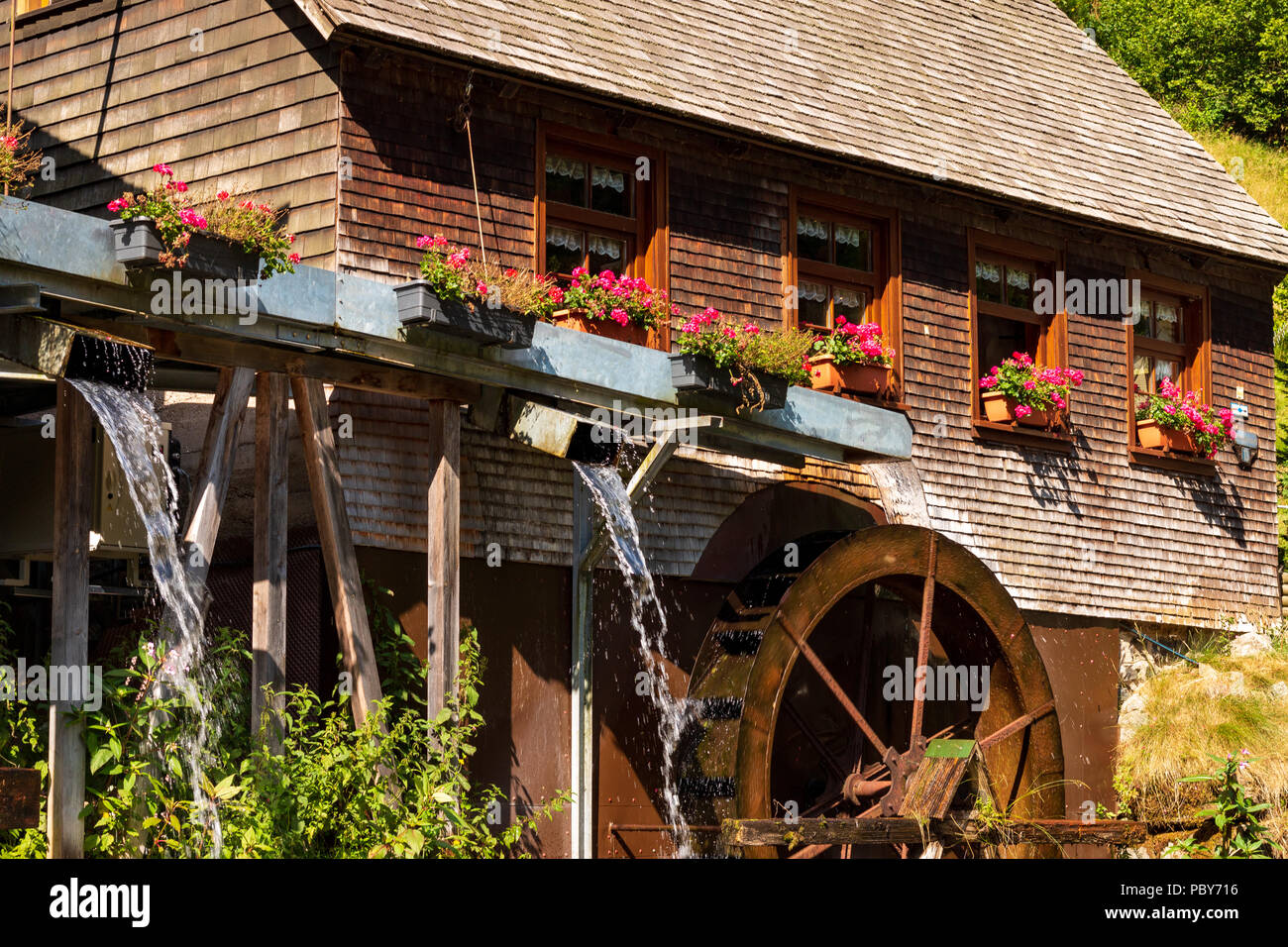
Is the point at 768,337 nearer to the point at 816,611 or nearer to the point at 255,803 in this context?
the point at 816,611

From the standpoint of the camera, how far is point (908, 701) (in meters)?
13.7

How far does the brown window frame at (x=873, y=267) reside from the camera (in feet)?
43.2

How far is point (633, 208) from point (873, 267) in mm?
2245

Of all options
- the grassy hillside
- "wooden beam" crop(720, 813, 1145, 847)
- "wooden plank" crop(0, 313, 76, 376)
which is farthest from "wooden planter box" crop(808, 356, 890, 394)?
the grassy hillside

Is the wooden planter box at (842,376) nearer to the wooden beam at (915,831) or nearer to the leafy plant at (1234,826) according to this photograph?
the wooden beam at (915,831)

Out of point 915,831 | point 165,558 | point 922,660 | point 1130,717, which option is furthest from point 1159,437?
point 165,558

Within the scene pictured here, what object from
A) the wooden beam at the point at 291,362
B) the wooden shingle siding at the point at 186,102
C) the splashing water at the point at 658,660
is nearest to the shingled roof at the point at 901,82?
the wooden shingle siding at the point at 186,102

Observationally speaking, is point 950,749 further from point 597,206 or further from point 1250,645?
point 1250,645

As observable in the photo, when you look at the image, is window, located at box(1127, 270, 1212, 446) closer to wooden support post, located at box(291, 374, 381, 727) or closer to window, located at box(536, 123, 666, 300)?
window, located at box(536, 123, 666, 300)

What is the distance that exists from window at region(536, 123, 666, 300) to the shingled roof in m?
0.46

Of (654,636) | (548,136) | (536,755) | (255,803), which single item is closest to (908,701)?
(654,636)

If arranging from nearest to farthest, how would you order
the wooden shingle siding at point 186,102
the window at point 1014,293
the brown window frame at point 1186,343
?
1. the wooden shingle siding at point 186,102
2. the window at point 1014,293
3. the brown window frame at point 1186,343

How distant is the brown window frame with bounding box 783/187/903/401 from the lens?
1316cm

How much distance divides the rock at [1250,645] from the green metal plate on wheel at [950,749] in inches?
175
